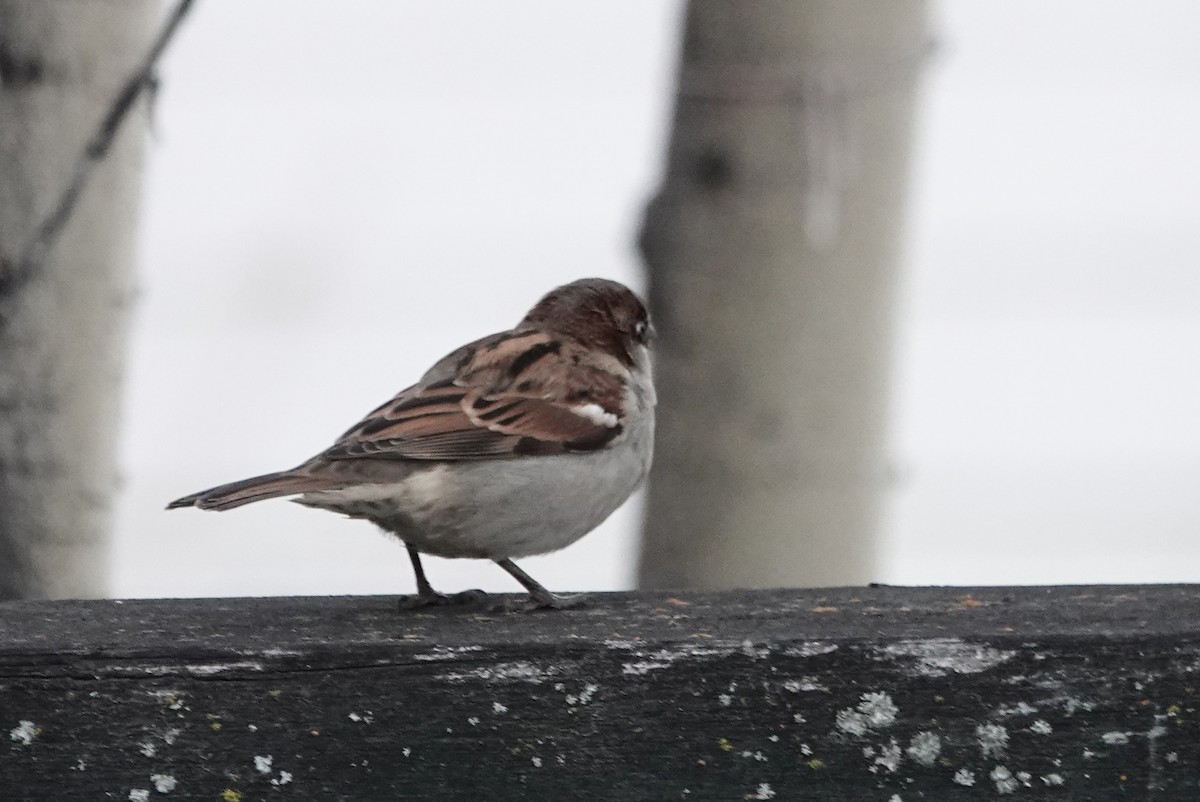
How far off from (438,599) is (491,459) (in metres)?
0.63

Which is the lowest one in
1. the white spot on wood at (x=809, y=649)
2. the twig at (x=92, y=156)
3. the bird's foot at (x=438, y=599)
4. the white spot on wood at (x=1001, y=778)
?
the white spot on wood at (x=1001, y=778)

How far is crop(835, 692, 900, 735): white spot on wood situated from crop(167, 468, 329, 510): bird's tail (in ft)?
4.06

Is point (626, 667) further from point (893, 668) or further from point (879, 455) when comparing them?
point (879, 455)

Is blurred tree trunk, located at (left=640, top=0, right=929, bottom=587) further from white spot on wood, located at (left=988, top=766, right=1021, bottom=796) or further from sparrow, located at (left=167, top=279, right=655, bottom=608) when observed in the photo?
Result: white spot on wood, located at (left=988, top=766, right=1021, bottom=796)

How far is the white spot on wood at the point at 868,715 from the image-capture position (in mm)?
2193

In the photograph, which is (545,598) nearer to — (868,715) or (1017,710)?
(868,715)

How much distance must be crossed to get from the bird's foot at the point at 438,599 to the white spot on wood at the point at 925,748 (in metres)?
0.92

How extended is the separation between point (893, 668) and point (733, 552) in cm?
220

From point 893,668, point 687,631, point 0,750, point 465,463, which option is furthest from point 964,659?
point 465,463

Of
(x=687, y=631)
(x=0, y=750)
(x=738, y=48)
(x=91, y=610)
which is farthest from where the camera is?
(x=738, y=48)

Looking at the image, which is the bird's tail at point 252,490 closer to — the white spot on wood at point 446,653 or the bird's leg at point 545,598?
the bird's leg at point 545,598

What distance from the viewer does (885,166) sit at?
4422mm

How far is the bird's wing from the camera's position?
3572mm

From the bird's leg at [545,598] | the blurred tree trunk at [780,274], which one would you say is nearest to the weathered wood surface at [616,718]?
the bird's leg at [545,598]
